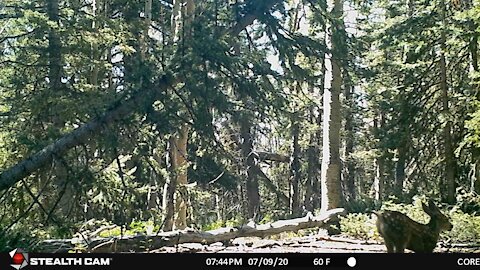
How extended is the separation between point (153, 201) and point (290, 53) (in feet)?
20.9

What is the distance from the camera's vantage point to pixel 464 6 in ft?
34.7

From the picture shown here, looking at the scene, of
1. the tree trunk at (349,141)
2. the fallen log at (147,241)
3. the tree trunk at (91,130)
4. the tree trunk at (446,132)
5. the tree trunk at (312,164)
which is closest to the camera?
the fallen log at (147,241)

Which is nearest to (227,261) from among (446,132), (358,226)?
(358,226)

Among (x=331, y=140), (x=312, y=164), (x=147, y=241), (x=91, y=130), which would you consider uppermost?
(x=312, y=164)

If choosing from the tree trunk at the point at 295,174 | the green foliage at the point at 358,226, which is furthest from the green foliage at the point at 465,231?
the tree trunk at the point at 295,174

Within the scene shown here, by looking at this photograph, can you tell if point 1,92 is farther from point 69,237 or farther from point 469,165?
point 469,165

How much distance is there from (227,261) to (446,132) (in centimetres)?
782

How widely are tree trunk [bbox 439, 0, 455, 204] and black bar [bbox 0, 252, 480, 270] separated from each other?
250 inches

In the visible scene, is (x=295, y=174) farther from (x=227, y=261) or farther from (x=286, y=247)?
(x=227, y=261)

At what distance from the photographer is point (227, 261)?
364 cm

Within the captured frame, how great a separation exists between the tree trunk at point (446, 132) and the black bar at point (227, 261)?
6.34 meters

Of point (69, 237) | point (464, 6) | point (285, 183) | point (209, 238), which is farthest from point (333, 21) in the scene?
point (285, 183)

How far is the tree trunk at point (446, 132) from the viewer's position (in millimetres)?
9867

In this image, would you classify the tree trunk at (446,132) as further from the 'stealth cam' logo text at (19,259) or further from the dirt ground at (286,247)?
the 'stealth cam' logo text at (19,259)
